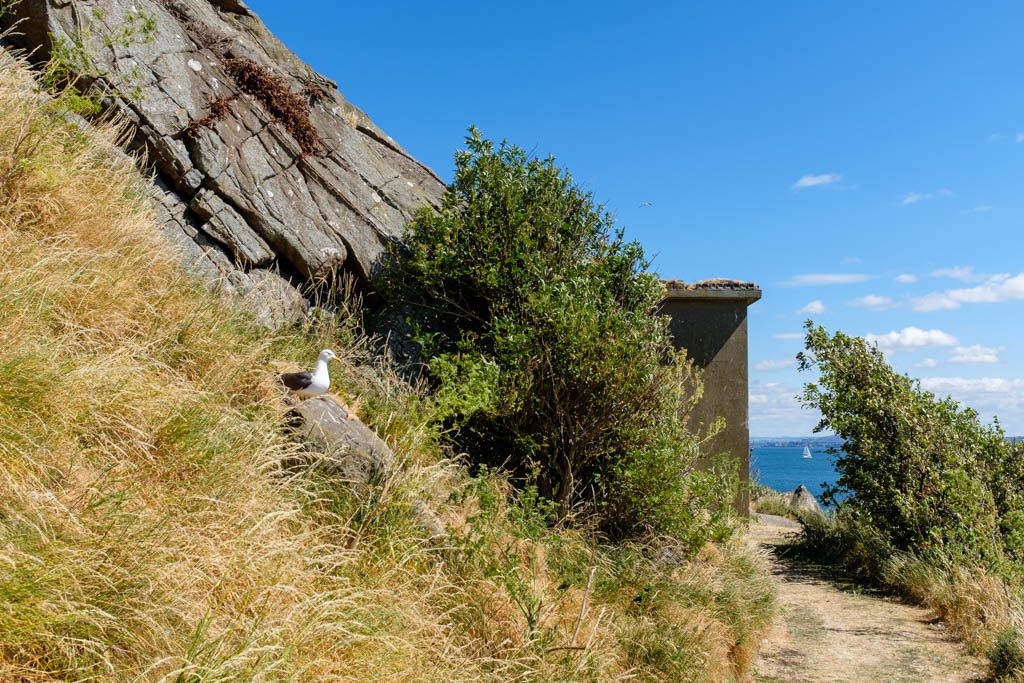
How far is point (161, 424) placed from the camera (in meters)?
4.09

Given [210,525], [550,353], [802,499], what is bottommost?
[210,525]

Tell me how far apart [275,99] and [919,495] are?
10.1 meters

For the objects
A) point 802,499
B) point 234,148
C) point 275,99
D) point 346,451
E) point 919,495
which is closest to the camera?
point 346,451

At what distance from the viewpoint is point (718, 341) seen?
40.7 ft

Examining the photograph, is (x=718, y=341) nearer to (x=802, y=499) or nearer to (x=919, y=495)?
(x=919, y=495)

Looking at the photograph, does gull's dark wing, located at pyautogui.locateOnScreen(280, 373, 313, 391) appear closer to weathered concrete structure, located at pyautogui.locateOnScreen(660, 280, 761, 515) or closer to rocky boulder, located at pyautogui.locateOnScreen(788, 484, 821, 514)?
weathered concrete structure, located at pyautogui.locateOnScreen(660, 280, 761, 515)

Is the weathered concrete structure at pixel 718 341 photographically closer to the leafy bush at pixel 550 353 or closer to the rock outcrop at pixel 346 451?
the leafy bush at pixel 550 353

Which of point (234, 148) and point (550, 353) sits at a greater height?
point (234, 148)

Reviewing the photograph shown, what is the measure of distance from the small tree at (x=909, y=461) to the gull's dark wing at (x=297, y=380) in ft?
25.8

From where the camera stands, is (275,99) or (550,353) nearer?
(550,353)

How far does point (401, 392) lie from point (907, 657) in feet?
17.7

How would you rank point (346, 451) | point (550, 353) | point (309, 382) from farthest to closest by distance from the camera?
point (550, 353) < point (309, 382) < point (346, 451)

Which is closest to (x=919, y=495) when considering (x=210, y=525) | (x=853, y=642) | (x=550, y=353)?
(x=853, y=642)

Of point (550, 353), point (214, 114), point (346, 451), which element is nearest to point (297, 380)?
point (346, 451)
